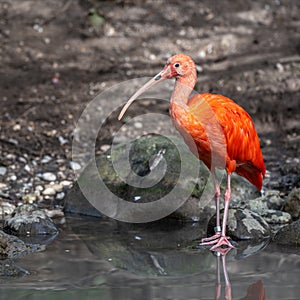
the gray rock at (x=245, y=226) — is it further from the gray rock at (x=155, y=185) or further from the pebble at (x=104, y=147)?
the pebble at (x=104, y=147)

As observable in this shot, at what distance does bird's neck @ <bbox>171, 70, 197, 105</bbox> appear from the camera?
6744 mm

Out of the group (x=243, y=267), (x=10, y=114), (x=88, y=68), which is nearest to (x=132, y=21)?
(x=88, y=68)

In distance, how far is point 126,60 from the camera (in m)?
11.6

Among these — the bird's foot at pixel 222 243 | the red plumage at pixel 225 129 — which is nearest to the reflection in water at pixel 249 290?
the bird's foot at pixel 222 243

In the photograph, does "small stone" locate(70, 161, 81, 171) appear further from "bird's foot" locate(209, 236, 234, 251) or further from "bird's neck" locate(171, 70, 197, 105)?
"bird's foot" locate(209, 236, 234, 251)

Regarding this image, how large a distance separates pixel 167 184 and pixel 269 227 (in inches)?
47.7

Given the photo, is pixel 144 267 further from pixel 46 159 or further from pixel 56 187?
pixel 46 159

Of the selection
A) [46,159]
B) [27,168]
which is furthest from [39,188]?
[46,159]

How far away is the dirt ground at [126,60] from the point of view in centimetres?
977

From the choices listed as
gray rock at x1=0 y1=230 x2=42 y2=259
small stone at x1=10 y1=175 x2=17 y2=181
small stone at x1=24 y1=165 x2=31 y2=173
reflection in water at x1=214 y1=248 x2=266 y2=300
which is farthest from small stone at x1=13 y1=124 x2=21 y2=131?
reflection in water at x1=214 y1=248 x2=266 y2=300

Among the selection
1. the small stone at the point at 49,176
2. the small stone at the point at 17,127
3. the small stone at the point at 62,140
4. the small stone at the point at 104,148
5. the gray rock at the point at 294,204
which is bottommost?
the gray rock at the point at 294,204

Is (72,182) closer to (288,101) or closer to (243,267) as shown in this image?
(243,267)

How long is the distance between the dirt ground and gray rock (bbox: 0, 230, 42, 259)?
2167mm

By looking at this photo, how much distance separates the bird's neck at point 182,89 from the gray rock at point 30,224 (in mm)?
1728
